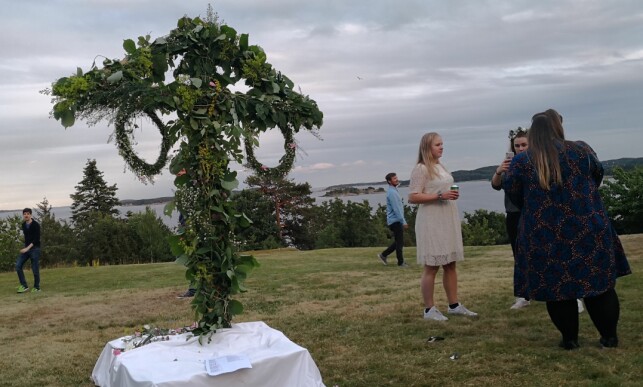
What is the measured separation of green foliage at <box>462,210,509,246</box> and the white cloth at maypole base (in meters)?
36.7

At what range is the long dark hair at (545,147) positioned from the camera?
15.3 ft

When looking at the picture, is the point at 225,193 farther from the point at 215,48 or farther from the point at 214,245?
the point at 215,48

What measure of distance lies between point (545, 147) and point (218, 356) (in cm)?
305

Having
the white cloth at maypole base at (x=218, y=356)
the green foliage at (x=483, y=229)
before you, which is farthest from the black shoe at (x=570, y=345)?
the green foliage at (x=483, y=229)

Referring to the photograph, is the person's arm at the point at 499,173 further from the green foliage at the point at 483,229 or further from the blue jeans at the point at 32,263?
the green foliage at the point at 483,229

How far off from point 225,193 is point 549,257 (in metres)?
2.66

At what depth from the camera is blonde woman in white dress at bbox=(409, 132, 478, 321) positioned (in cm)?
611

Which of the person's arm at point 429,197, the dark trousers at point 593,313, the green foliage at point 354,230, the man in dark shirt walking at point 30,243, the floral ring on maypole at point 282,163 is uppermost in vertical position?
the floral ring on maypole at point 282,163

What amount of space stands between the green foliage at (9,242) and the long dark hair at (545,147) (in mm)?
29399

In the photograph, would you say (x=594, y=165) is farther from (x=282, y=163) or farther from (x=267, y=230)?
(x=267, y=230)

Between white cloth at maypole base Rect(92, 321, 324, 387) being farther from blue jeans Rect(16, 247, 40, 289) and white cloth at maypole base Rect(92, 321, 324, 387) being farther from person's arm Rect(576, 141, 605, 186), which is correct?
blue jeans Rect(16, 247, 40, 289)

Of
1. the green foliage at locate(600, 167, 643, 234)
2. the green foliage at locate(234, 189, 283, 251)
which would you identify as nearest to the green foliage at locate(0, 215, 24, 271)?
the green foliage at locate(234, 189, 283, 251)

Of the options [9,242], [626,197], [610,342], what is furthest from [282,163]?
[9,242]

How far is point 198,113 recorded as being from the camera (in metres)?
4.23
